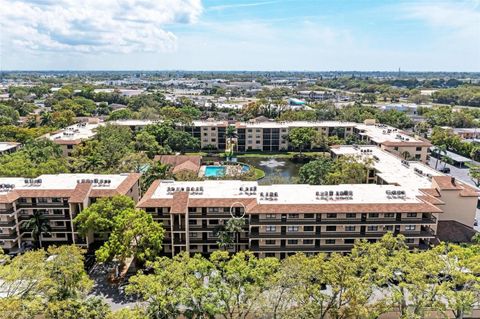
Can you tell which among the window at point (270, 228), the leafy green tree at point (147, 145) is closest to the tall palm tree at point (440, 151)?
Result: the window at point (270, 228)

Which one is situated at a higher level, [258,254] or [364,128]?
[364,128]

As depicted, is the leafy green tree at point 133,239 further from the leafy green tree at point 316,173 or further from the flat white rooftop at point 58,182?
the leafy green tree at point 316,173

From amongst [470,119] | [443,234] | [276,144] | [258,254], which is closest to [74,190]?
[258,254]

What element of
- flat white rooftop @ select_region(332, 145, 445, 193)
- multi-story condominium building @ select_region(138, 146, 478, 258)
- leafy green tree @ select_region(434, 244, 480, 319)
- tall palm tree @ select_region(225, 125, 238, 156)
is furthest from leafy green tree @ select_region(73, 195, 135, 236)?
tall palm tree @ select_region(225, 125, 238, 156)

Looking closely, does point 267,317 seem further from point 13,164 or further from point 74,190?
point 13,164

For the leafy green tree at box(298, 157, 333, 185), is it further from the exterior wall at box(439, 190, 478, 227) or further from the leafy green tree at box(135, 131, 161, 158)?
the leafy green tree at box(135, 131, 161, 158)

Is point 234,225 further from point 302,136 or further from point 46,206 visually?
point 302,136
